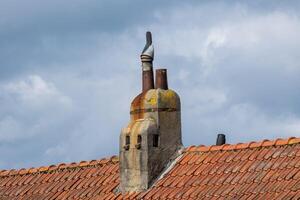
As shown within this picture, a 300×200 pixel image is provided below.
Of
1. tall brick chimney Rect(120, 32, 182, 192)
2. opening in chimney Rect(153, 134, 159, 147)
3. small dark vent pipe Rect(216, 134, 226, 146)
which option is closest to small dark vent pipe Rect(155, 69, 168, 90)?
tall brick chimney Rect(120, 32, 182, 192)

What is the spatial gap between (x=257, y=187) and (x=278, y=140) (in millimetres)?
1356

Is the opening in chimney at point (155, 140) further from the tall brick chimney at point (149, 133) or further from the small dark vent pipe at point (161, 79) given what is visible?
the small dark vent pipe at point (161, 79)

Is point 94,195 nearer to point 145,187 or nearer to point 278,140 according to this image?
Result: point 145,187

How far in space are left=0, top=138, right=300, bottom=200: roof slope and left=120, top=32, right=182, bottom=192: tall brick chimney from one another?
11.0 inches

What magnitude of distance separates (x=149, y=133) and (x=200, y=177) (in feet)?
5.36

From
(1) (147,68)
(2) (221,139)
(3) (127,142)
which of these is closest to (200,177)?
(2) (221,139)

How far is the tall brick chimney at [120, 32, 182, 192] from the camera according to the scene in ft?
74.8

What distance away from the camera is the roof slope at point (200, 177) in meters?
20.2

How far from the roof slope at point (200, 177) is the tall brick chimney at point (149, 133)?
0.91 feet

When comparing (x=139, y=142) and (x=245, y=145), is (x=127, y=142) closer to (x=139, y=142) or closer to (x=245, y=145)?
(x=139, y=142)

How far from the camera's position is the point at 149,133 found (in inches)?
899

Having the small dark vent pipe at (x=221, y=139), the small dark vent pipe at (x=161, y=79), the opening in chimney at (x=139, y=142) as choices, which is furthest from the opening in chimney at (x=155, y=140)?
the small dark vent pipe at (x=221, y=139)

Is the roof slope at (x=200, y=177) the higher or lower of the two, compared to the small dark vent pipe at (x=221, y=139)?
lower

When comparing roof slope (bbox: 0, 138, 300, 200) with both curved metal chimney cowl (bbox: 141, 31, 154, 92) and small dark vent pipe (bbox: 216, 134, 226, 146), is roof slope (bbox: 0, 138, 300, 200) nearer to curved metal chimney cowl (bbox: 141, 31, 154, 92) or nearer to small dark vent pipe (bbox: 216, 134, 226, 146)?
small dark vent pipe (bbox: 216, 134, 226, 146)
